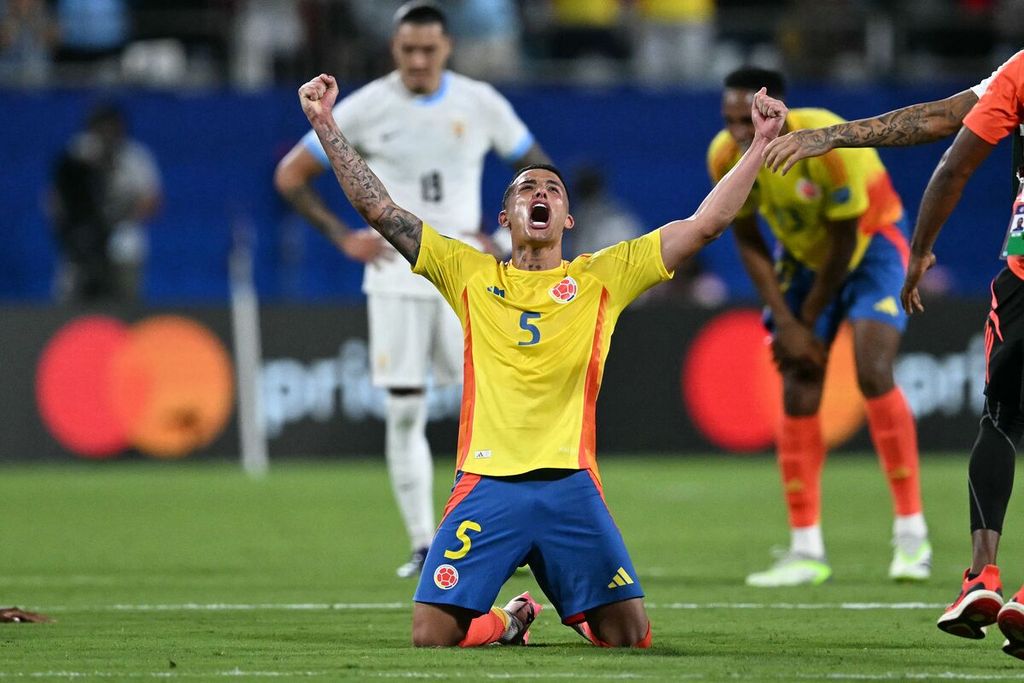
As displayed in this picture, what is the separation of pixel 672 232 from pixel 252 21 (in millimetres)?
13175

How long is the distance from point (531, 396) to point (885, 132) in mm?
1555

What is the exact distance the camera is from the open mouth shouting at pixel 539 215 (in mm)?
6387

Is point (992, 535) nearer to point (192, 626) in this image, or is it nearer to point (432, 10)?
point (192, 626)

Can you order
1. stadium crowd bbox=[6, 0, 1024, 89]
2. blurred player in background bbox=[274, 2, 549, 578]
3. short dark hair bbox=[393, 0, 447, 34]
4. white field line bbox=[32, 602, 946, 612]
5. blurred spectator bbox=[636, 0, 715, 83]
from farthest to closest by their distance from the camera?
blurred spectator bbox=[636, 0, 715, 83], stadium crowd bbox=[6, 0, 1024, 89], blurred player in background bbox=[274, 2, 549, 578], short dark hair bbox=[393, 0, 447, 34], white field line bbox=[32, 602, 946, 612]

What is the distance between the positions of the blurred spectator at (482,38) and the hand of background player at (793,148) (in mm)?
12162

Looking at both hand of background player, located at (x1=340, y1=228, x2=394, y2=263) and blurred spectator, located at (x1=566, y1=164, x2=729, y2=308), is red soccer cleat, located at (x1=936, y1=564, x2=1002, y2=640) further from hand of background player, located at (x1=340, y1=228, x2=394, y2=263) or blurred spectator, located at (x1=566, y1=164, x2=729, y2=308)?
blurred spectator, located at (x1=566, y1=164, x2=729, y2=308)

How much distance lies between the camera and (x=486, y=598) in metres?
6.14

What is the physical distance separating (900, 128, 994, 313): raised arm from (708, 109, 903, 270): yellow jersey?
2.18 meters

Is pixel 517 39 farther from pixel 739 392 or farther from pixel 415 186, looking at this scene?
pixel 415 186

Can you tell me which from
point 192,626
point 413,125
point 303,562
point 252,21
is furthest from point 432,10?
point 252,21

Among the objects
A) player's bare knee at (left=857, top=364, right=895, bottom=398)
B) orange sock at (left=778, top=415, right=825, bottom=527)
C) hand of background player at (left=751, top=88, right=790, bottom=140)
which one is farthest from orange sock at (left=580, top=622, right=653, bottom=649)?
player's bare knee at (left=857, top=364, right=895, bottom=398)

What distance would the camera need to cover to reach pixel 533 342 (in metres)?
6.34

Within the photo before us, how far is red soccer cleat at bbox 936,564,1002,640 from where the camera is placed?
224 inches

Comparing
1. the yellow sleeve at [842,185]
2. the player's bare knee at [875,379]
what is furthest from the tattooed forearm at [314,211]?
the player's bare knee at [875,379]
